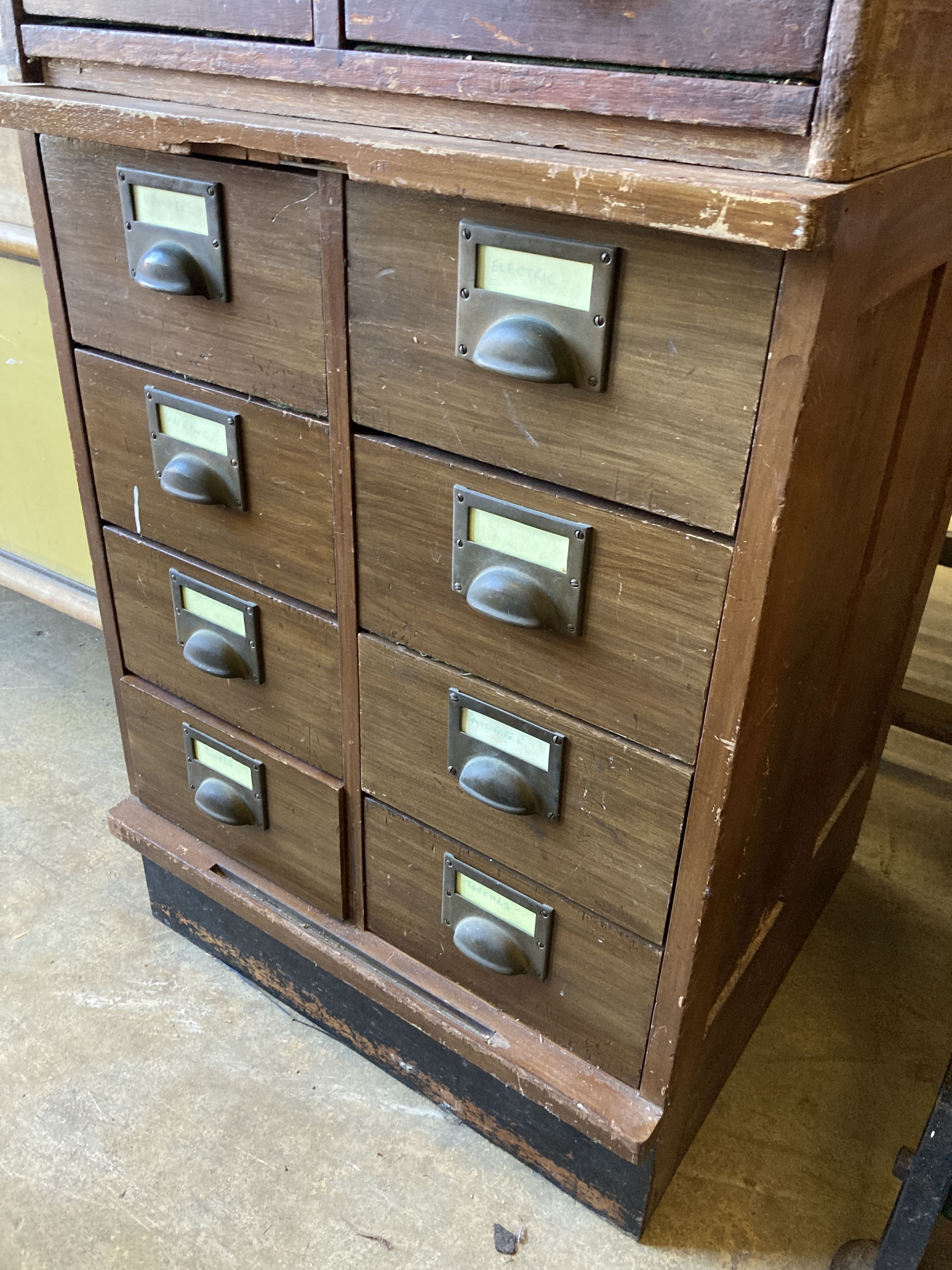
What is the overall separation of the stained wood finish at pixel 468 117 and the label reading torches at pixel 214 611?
0.52 metres

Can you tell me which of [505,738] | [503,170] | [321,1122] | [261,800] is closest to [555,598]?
[505,738]

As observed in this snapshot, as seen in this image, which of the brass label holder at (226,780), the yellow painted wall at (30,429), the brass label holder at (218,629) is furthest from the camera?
the yellow painted wall at (30,429)

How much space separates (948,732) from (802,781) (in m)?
0.74

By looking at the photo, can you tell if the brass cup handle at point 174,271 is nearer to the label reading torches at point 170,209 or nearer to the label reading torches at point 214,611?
the label reading torches at point 170,209

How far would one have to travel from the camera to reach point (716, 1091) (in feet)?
4.44

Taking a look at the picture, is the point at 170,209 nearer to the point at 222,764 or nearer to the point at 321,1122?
the point at 222,764

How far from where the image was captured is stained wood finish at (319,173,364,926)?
34.8 inches

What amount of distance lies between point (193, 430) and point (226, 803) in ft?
1.65

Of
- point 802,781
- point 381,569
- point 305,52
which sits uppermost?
point 305,52

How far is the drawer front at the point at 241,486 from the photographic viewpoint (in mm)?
1032

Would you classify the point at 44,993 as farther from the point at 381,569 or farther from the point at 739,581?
the point at 739,581

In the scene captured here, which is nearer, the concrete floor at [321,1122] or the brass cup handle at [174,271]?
the brass cup handle at [174,271]


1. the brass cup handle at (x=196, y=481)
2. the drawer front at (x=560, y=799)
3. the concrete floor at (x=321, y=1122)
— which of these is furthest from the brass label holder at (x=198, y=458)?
the concrete floor at (x=321, y=1122)

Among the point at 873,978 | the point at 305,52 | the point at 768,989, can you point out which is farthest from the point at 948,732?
the point at 305,52
